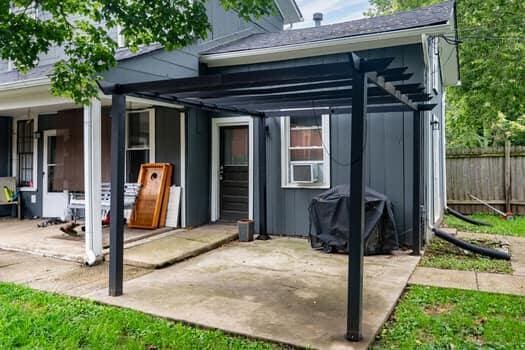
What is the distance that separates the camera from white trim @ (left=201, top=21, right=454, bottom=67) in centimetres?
591

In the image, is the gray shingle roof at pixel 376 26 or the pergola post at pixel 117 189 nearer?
the pergola post at pixel 117 189

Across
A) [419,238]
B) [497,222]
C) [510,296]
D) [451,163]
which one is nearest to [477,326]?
[510,296]

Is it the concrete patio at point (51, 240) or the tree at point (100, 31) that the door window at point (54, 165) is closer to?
the concrete patio at point (51, 240)

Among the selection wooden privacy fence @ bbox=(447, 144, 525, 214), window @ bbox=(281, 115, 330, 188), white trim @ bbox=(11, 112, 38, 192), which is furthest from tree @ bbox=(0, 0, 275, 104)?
wooden privacy fence @ bbox=(447, 144, 525, 214)

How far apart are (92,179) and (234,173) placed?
2.96 meters

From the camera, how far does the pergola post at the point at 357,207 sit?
3.14 m

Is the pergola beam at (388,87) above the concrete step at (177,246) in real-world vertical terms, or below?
above

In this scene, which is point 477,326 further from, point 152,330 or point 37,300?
point 37,300

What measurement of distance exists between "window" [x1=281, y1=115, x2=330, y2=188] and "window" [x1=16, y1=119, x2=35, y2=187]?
18.7 ft

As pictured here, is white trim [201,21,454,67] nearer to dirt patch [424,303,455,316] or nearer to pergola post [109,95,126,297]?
pergola post [109,95,126,297]

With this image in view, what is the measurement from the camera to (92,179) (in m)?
5.45

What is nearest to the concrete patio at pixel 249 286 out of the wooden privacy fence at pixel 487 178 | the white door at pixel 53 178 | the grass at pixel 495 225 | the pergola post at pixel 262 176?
the pergola post at pixel 262 176

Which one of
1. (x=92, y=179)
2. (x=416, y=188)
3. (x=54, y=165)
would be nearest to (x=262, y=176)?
(x=416, y=188)

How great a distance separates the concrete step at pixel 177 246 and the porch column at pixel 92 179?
46 cm
